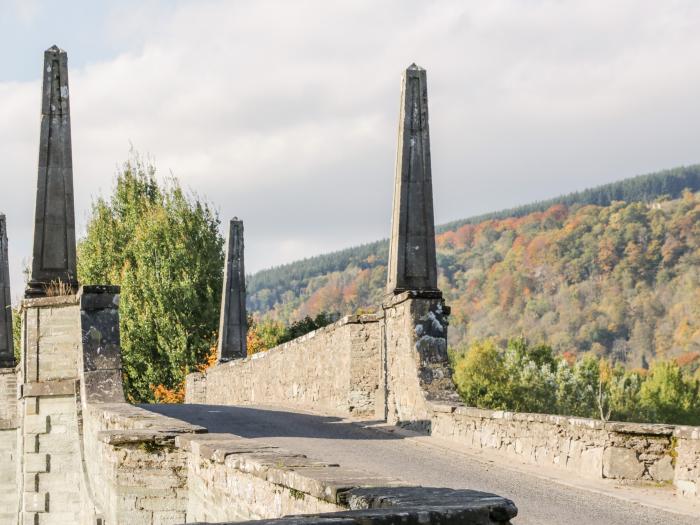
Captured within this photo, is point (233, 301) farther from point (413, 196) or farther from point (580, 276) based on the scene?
point (580, 276)

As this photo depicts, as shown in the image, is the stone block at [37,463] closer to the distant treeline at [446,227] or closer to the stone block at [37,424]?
the stone block at [37,424]

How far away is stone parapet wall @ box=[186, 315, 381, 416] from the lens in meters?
17.8

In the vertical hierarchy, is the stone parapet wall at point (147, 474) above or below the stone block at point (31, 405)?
below

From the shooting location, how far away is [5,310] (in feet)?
89.2

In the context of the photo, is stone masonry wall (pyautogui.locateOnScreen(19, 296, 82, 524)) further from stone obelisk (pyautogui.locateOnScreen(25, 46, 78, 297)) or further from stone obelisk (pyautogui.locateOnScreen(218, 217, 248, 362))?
stone obelisk (pyautogui.locateOnScreen(218, 217, 248, 362))

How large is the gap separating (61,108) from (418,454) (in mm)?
8397

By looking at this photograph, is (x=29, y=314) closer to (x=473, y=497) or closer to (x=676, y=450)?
(x=676, y=450)

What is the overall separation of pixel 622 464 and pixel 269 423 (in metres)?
6.82

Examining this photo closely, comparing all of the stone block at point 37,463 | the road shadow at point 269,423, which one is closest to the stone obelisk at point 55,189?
the stone block at point 37,463

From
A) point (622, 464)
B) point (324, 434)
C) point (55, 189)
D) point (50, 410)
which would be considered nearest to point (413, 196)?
point (324, 434)

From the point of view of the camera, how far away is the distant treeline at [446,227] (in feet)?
528

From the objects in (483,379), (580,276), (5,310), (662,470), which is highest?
(580,276)

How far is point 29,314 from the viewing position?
15.6 meters

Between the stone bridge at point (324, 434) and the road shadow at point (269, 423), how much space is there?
0.19 feet
